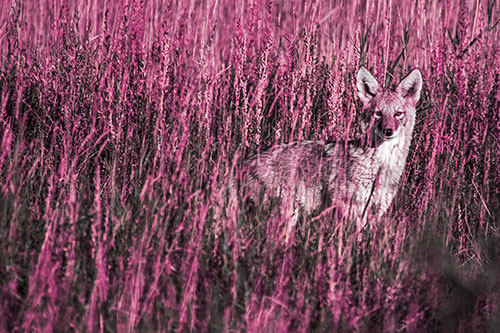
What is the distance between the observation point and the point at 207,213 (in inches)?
134

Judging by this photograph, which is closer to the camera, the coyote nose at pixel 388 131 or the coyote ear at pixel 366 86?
the coyote nose at pixel 388 131

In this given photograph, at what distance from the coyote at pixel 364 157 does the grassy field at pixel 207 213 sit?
0.13 metres

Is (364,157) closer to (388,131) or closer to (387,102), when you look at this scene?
(388,131)

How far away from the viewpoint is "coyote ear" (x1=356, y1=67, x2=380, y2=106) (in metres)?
4.54

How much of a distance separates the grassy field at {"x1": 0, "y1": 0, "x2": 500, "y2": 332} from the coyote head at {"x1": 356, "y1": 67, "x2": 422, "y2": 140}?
0.47 ft

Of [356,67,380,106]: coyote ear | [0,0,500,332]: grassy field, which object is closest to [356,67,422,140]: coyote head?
[356,67,380,106]: coyote ear

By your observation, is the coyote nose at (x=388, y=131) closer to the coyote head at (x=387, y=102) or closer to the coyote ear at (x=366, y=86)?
the coyote head at (x=387, y=102)

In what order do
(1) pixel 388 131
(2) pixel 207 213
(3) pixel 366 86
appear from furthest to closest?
(3) pixel 366 86
(1) pixel 388 131
(2) pixel 207 213

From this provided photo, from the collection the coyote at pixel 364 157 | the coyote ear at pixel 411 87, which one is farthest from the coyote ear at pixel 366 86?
the coyote ear at pixel 411 87

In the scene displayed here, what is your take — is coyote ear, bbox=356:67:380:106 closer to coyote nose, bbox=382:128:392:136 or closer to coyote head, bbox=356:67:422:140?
coyote head, bbox=356:67:422:140

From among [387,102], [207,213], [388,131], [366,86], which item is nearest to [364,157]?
[388,131]

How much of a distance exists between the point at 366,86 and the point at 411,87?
1.02 ft

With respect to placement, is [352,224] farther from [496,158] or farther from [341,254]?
[496,158]

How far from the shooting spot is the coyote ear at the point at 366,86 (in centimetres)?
454
